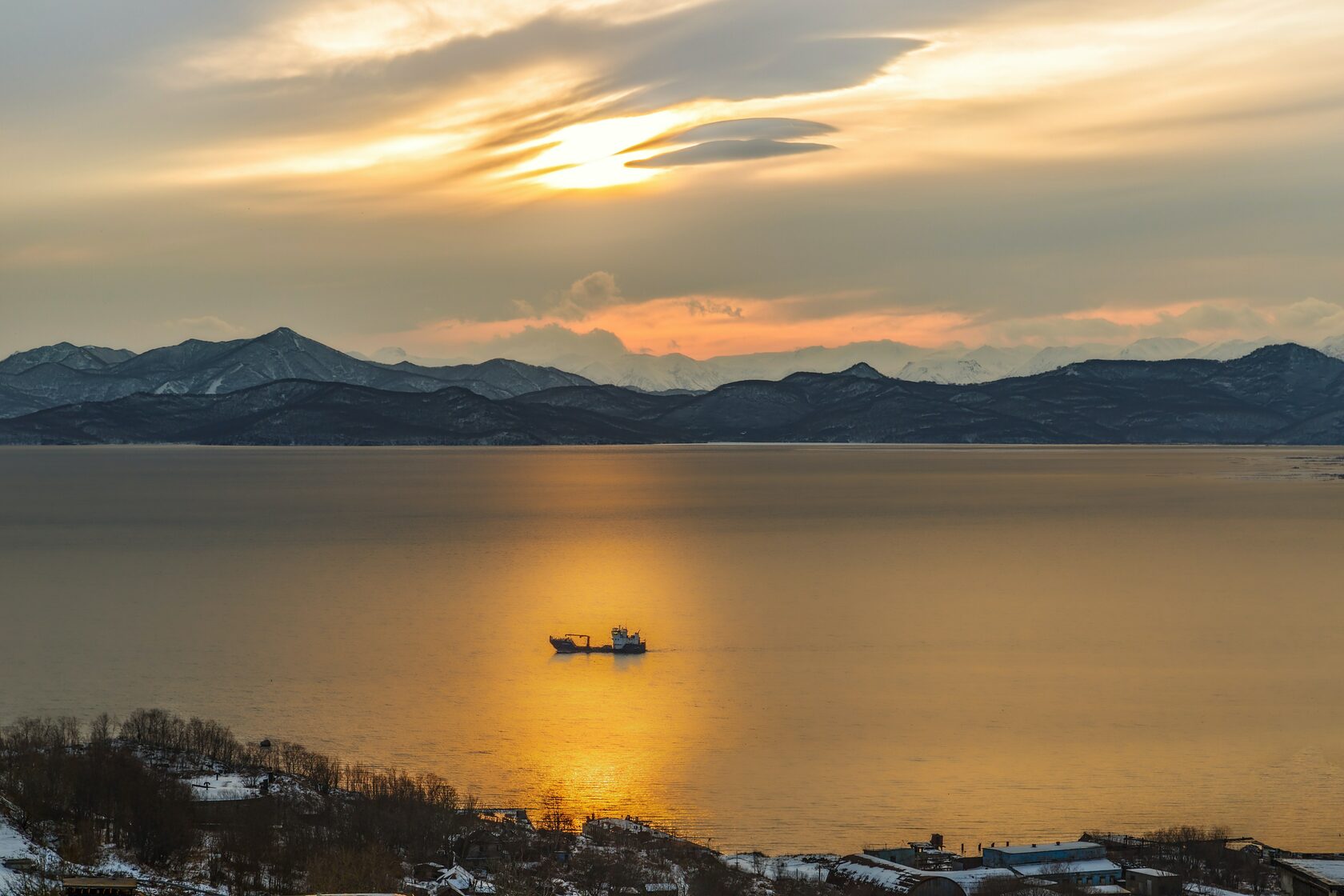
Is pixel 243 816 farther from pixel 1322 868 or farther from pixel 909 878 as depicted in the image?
pixel 1322 868

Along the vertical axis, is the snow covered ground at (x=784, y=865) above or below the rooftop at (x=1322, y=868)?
below

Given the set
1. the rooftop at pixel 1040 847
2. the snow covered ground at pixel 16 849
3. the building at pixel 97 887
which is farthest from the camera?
the rooftop at pixel 1040 847

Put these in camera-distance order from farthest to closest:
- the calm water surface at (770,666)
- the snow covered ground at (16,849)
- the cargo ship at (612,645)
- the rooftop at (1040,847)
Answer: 1. the cargo ship at (612,645)
2. the calm water surface at (770,666)
3. the rooftop at (1040,847)
4. the snow covered ground at (16,849)

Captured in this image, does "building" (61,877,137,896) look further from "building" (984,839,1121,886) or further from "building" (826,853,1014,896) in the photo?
"building" (984,839,1121,886)

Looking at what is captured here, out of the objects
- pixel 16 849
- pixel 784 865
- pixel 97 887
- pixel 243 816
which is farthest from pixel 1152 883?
pixel 16 849

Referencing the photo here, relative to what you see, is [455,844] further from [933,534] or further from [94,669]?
[933,534]

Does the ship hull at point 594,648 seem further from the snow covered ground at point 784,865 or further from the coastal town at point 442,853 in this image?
the snow covered ground at point 784,865

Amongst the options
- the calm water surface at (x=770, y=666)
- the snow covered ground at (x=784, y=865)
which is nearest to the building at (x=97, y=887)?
the snow covered ground at (x=784, y=865)
